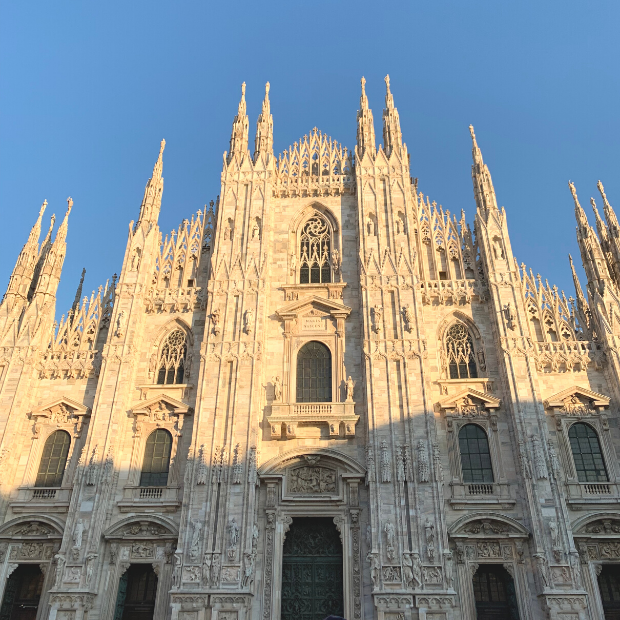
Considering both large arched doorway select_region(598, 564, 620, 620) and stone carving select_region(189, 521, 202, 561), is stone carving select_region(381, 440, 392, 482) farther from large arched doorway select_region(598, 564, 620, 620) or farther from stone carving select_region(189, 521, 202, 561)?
large arched doorway select_region(598, 564, 620, 620)

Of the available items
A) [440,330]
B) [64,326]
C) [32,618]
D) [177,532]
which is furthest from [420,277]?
[32,618]

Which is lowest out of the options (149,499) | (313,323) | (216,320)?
(149,499)

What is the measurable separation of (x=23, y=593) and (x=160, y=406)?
798 cm

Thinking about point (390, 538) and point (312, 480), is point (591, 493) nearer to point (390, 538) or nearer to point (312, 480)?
point (390, 538)

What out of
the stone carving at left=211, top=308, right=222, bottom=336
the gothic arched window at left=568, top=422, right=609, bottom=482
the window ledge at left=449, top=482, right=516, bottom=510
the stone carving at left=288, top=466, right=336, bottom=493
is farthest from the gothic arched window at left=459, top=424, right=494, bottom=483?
the stone carving at left=211, top=308, right=222, bottom=336

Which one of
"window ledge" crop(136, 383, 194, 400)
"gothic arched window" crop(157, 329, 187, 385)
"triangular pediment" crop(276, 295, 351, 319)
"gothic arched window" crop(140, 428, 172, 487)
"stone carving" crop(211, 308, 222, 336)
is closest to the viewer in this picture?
"gothic arched window" crop(140, 428, 172, 487)

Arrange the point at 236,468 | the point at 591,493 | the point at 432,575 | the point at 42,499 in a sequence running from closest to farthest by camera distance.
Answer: the point at 432,575, the point at 591,493, the point at 236,468, the point at 42,499

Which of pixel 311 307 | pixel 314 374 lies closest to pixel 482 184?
pixel 311 307

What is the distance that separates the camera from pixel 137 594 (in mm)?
19578

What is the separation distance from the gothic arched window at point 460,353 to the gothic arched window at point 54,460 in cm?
1548

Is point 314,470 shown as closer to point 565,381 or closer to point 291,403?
point 291,403

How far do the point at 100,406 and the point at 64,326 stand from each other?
498 cm

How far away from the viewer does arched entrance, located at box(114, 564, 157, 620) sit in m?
19.1

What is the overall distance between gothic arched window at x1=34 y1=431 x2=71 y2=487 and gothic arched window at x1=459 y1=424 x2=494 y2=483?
49.5 feet
